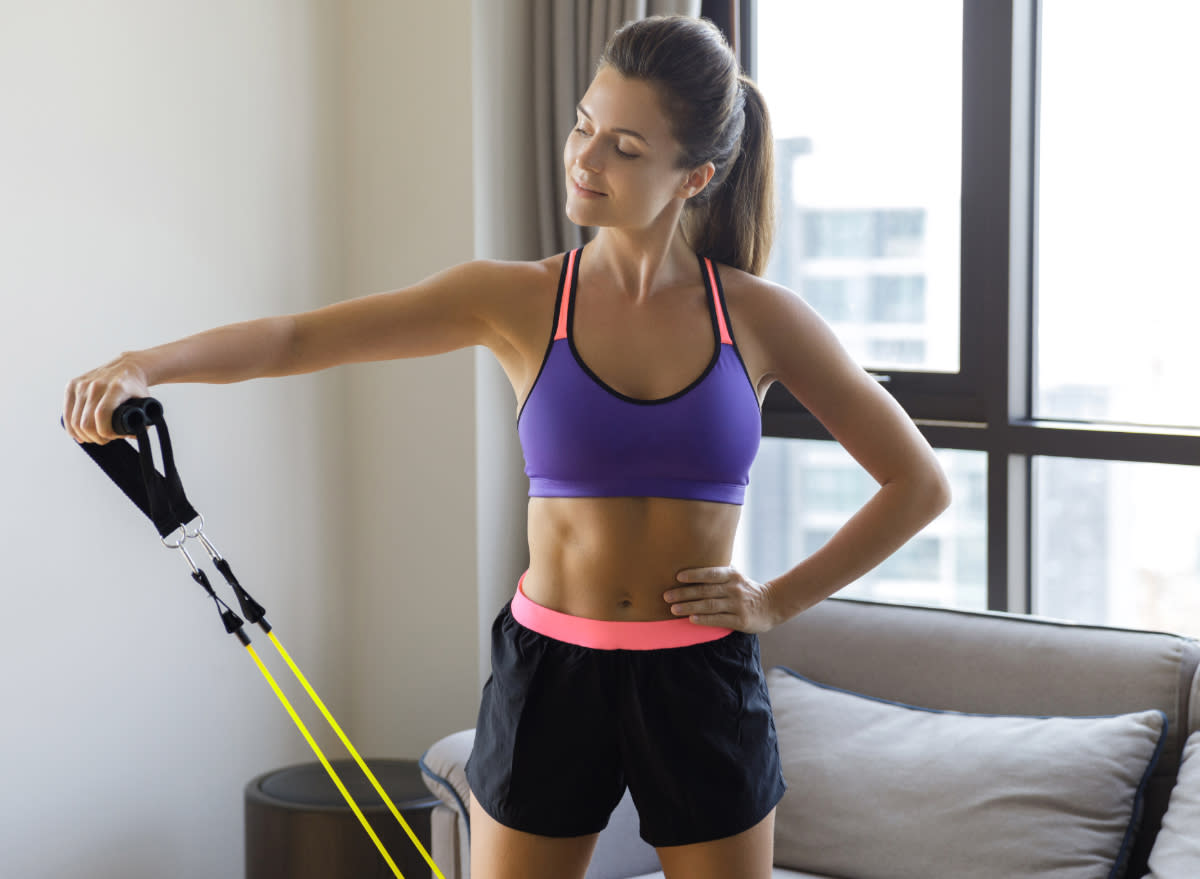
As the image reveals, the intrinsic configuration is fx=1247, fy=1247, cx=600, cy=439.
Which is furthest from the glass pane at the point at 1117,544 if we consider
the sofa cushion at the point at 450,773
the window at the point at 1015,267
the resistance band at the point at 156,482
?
the resistance band at the point at 156,482

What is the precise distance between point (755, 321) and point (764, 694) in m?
Result: 0.39

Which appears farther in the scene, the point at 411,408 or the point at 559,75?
the point at 411,408

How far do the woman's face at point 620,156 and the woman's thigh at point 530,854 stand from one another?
0.61m

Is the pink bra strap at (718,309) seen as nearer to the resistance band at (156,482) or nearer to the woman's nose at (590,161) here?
the woman's nose at (590,161)

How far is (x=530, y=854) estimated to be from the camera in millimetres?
1229

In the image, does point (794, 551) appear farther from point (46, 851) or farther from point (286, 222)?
point (46, 851)

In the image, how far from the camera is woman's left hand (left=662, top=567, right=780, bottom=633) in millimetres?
1246

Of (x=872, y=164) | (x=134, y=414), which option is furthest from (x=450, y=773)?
(x=872, y=164)

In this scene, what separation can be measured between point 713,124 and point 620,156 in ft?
0.38

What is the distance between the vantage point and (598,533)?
1.24m

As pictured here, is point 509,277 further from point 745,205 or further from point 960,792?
point 960,792

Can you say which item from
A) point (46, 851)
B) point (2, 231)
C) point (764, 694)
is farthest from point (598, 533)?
point (46, 851)

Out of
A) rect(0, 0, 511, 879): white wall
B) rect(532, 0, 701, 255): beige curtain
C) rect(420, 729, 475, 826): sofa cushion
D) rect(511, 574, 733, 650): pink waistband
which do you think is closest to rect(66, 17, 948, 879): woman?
rect(511, 574, 733, 650): pink waistband

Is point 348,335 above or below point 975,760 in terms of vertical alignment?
above
